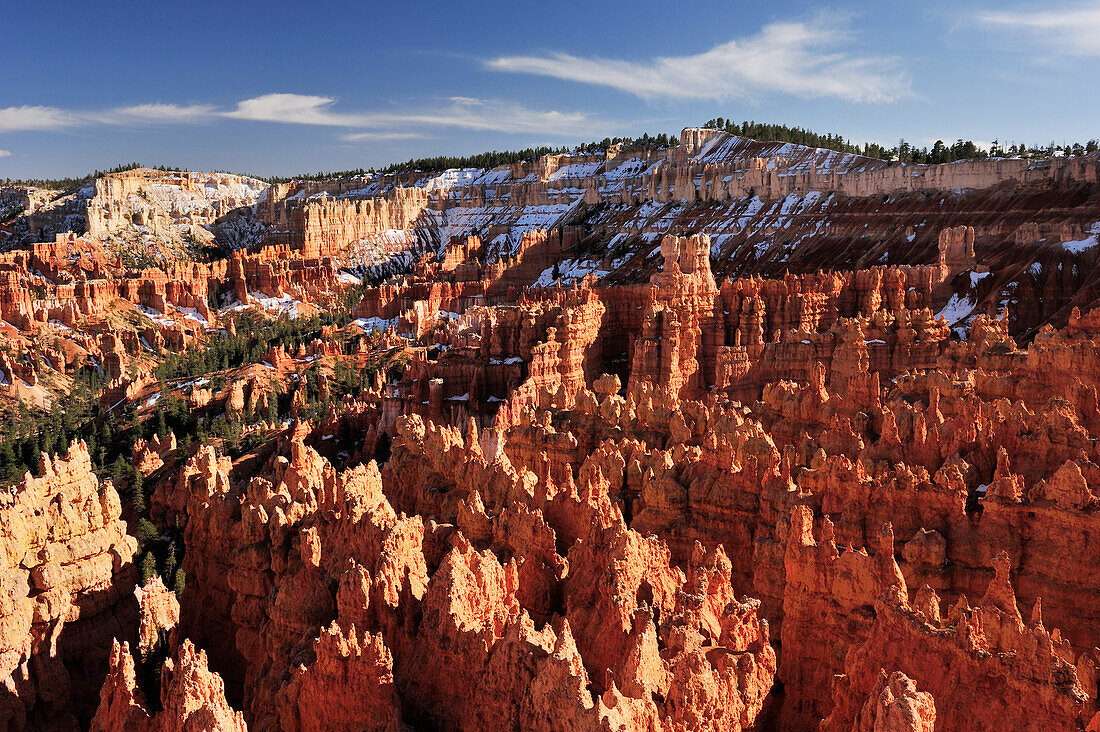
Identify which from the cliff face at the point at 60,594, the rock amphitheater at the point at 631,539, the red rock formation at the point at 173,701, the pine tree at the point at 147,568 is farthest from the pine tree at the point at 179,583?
the red rock formation at the point at 173,701

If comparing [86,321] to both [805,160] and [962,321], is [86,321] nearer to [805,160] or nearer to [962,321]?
[962,321]

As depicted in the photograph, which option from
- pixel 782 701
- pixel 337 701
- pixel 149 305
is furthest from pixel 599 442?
pixel 149 305

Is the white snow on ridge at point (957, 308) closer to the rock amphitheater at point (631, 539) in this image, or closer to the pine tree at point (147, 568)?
the rock amphitheater at point (631, 539)

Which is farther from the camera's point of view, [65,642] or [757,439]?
[757,439]

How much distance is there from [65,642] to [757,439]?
48.4 feet

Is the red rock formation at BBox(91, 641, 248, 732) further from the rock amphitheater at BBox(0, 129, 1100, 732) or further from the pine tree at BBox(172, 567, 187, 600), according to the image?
the pine tree at BBox(172, 567, 187, 600)

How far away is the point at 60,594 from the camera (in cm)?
1609

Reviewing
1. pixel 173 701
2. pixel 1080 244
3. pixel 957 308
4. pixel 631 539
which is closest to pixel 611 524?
pixel 631 539

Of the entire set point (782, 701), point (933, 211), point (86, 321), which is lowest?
point (86, 321)

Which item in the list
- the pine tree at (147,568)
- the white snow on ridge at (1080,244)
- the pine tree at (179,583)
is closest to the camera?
the pine tree at (179,583)

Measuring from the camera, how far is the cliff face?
1481 cm

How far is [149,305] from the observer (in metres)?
92.2

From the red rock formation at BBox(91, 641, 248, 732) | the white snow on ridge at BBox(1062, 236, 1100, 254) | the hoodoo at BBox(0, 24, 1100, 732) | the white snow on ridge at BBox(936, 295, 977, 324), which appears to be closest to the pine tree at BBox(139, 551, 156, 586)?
the hoodoo at BBox(0, 24, 1100, 732)

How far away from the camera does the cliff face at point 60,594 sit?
14.8 metres
